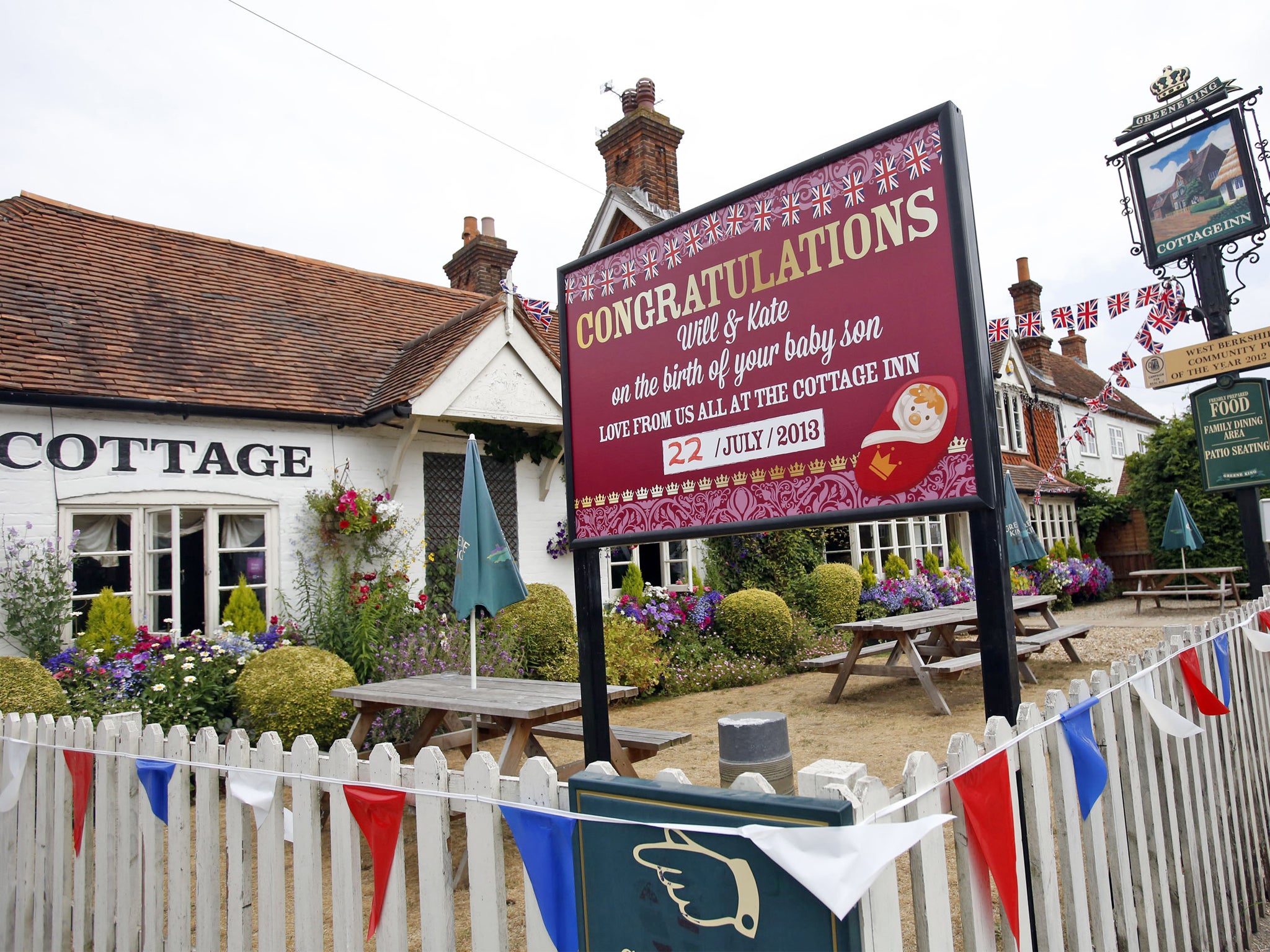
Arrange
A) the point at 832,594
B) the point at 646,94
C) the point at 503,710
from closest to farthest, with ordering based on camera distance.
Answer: the point at 503,710 → the point at 832,594 → the point at 646,94

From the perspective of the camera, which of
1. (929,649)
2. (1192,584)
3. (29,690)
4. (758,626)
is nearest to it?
(29,690)

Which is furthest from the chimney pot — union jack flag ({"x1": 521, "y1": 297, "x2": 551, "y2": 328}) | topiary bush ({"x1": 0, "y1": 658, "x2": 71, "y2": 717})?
topiary bush ({"x1": 0, "y1": 658, "x2": 71, "y2": 717})

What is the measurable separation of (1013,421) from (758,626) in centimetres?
1515

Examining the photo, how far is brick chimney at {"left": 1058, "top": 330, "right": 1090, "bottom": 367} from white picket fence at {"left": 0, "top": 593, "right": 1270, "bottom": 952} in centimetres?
2937

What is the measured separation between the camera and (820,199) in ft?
9.08

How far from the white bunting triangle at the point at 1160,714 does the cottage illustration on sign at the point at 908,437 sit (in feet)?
3.49

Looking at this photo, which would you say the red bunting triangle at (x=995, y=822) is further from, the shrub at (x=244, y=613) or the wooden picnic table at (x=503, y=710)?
the shrub at (x=244, y=613)

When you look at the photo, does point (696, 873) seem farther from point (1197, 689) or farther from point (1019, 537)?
point (1019, 537)

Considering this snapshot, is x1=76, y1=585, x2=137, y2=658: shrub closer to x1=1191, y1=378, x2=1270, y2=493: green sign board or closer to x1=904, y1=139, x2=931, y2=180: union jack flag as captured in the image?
x1=904, y1=139, x2=931, y2=180: union jack flag

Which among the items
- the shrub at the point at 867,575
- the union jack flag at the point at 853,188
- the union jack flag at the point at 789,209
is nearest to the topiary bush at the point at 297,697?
the union jack flag at the point at 789,209

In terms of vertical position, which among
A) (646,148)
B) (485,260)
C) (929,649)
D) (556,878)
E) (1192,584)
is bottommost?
(1192,584)

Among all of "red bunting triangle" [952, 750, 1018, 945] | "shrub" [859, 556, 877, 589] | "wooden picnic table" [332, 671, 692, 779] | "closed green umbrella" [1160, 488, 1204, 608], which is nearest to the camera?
"red bunting triangle" [952, 750, 1018, 945]

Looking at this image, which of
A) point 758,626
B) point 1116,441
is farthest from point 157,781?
point 1116,441

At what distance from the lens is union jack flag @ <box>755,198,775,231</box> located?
9.55 feet
